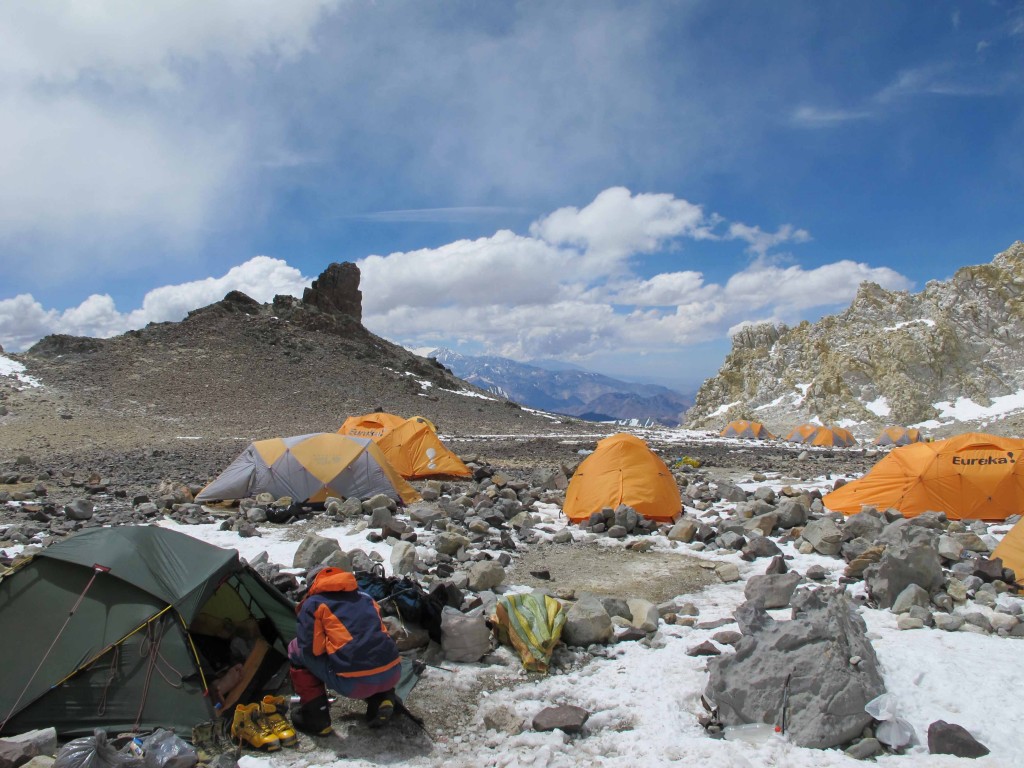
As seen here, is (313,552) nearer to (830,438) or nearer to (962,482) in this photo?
(962,482)

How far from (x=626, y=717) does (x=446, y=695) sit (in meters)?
1.70

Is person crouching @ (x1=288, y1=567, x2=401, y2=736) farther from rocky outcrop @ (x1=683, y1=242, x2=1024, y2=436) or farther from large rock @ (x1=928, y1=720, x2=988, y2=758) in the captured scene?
rocky outcrop @ (x1=683, y1=242, x2=1024, y2=436)

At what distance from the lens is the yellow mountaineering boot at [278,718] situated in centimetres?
511

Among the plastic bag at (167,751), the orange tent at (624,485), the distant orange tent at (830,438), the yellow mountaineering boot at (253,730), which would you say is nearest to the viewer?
the plastic bag at (167,751)

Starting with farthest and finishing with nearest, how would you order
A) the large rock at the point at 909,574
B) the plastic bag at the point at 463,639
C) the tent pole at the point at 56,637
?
the large rock at the point at 909,574 → the plastic bag at the point at 463,639 → the tent pole at the point at 56,637

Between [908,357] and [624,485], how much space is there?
6163 cm

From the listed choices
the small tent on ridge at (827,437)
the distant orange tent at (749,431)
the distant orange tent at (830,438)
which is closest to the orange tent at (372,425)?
the small tent on ridge at (827,437)

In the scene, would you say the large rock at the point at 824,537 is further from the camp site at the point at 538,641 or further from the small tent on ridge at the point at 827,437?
the small tent on ridge at the point at 827,437

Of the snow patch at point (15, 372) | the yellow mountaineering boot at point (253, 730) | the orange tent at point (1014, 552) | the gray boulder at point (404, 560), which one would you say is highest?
the snow patch at point (15, 372)

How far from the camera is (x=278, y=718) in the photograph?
530cm

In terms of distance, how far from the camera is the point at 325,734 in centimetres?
523

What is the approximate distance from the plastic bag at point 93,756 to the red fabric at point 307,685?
119cm

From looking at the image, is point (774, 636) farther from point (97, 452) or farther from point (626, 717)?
point (97, 452)

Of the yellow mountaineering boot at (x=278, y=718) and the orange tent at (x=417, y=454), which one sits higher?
the orange tent at (x=417, y=454)
